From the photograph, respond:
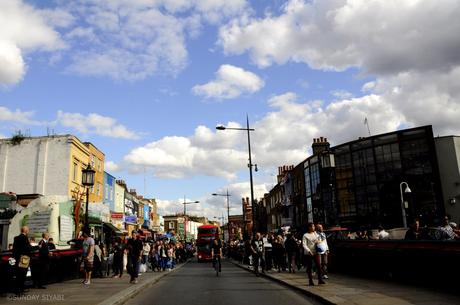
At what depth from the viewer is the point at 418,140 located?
3462 centimetres

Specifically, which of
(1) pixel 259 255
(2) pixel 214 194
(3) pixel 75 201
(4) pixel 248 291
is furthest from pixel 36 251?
(2) pixel 214 194

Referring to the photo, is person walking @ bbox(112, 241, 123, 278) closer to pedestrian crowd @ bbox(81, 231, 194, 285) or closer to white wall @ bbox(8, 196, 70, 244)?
pedestrian crowd @ bbox(81, 231, 194, 285)

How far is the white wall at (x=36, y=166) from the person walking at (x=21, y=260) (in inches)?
883

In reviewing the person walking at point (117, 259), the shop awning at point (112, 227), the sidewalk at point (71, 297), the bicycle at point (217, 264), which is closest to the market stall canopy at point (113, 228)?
the shop awning at point (112, 227)

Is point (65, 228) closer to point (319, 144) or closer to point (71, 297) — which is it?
point (71, 297)

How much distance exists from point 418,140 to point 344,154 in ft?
23.6

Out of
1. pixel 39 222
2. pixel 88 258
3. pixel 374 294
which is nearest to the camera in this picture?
pixel 374 294

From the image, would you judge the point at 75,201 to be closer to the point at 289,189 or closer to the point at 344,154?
the point at 344,154

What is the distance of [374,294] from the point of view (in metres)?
10.4

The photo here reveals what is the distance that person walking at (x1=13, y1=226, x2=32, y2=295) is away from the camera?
11617mm

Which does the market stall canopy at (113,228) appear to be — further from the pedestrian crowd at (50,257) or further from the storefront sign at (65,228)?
the pedestrian crowd at (50,257)

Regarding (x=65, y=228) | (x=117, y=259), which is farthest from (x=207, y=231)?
(x=117, y=259)

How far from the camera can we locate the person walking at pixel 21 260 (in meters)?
11.6

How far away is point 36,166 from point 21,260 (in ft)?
82.5
